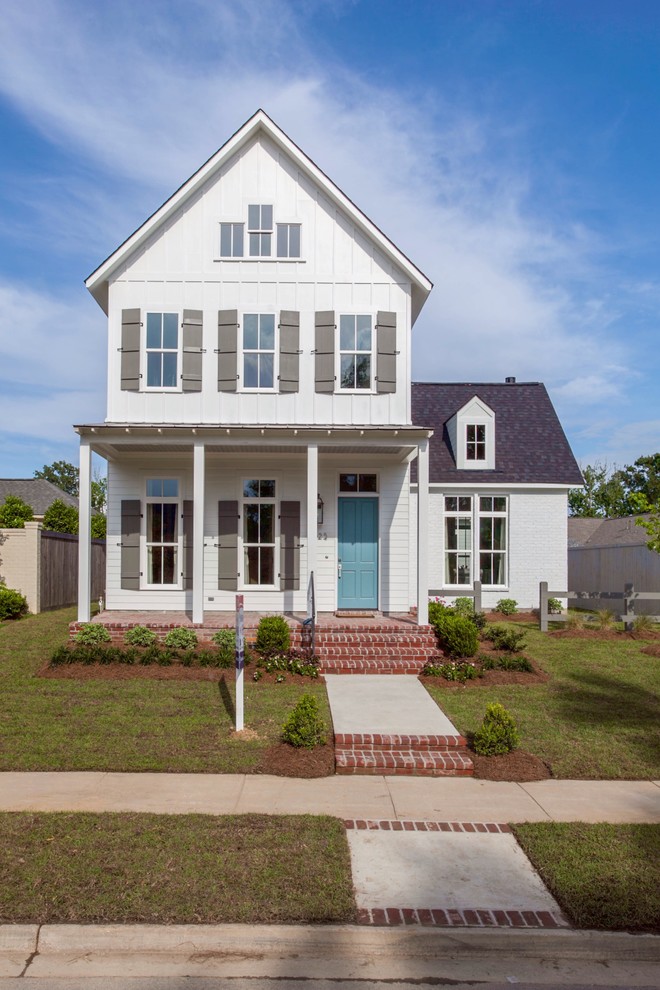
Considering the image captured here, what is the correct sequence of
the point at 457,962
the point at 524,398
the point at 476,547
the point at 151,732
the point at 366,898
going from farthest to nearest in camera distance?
the point at 524,398 < the point at 476,547 < the point at 151,732 < the point at 366,898 < the point at 457,962

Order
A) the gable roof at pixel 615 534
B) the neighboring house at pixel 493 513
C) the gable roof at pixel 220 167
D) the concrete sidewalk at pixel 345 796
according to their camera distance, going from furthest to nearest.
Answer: the gable roof at pixel 615 534 → the neighboring house at pixel 493 513 → the gable roof at pixel 220 167 → the concrete sidewalk at pixel 345 796

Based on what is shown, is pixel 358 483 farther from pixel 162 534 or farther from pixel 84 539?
pixel 84 539

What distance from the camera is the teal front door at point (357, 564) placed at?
47.8ft

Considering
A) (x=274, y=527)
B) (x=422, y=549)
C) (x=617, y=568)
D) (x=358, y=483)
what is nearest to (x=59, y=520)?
(x=274, y=527)

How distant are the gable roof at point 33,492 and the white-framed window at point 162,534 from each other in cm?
2028

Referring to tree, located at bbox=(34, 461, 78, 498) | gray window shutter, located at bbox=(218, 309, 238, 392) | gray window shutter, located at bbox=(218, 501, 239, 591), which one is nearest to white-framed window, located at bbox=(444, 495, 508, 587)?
gray window shutter, located at bbox=(218, 501, 239, 591)

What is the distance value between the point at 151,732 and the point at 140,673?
9.11ft

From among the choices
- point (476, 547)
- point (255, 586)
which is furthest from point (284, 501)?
point (476, 547)

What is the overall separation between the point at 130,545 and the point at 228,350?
4190 mm

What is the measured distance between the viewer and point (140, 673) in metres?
10.9

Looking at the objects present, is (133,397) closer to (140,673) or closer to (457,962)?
(140,673)

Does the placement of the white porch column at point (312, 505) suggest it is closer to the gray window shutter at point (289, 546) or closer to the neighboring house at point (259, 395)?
the neighboring house at point (259, 395)

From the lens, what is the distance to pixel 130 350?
13.7 m

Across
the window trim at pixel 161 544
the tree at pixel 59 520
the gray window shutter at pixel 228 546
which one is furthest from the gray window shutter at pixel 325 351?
the tree at pixel 59 520
